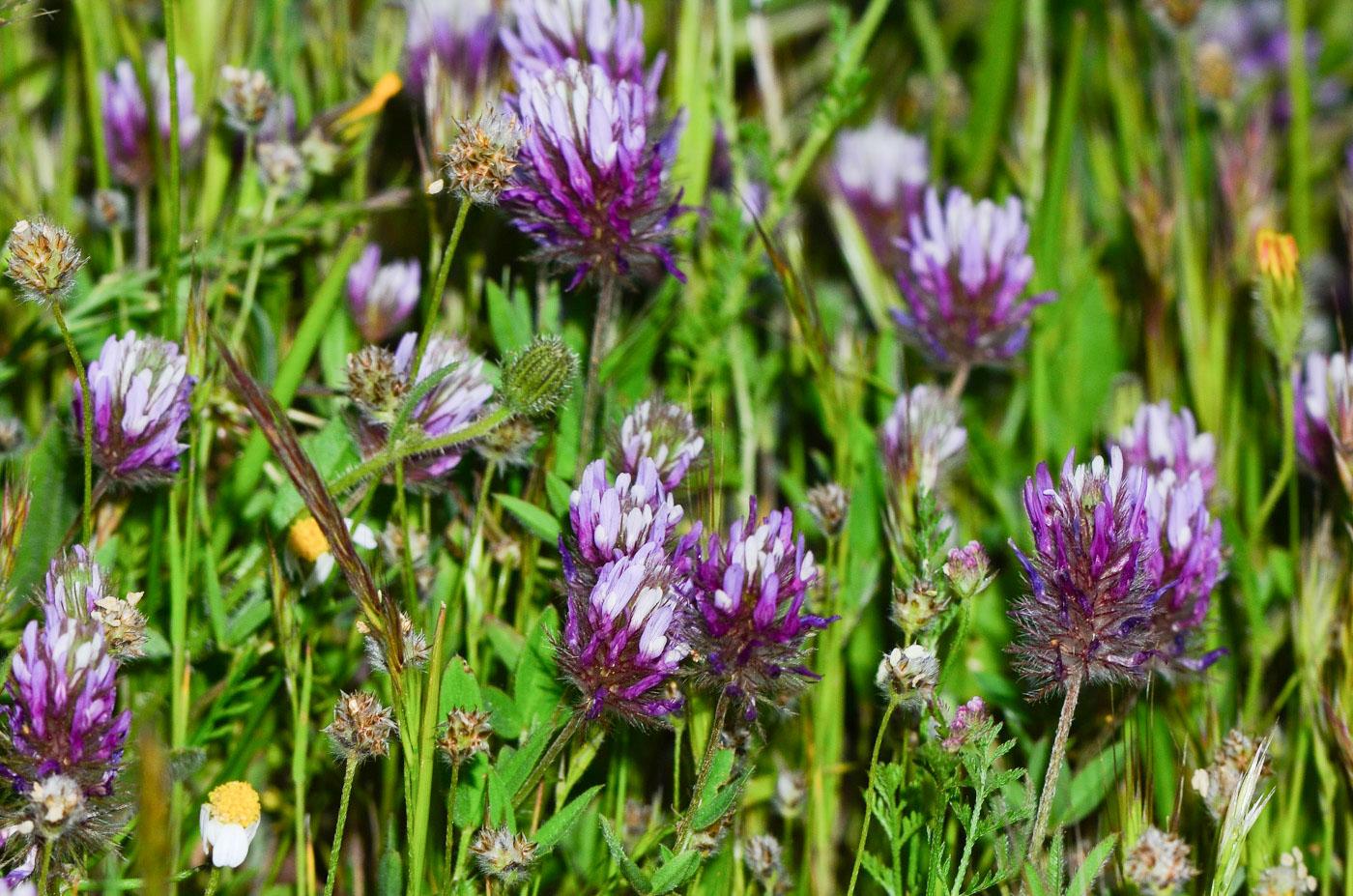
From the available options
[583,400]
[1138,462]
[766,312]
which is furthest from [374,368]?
[1138,462]

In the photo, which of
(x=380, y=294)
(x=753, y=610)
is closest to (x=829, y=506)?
(x=753, y=610)

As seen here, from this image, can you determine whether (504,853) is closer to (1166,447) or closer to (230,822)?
(230,822)

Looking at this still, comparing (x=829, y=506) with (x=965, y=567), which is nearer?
(x=965, y=567)

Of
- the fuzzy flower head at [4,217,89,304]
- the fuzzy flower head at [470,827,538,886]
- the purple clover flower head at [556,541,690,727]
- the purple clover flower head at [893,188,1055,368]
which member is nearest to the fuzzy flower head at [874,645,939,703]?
the purple clover flower head at [556,541,690,727]

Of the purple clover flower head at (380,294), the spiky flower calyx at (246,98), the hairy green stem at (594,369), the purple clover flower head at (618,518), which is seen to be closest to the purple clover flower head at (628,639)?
the purple clover flower head at (618,518)

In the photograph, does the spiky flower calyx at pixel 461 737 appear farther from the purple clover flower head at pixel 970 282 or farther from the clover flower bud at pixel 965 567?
the purple clover flower head at pixel 970 282

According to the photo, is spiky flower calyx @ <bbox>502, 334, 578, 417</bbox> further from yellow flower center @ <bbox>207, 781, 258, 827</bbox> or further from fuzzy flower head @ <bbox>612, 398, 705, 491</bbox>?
yellow flower center @ <bbox>207, 781, 258, 827</bbox>
